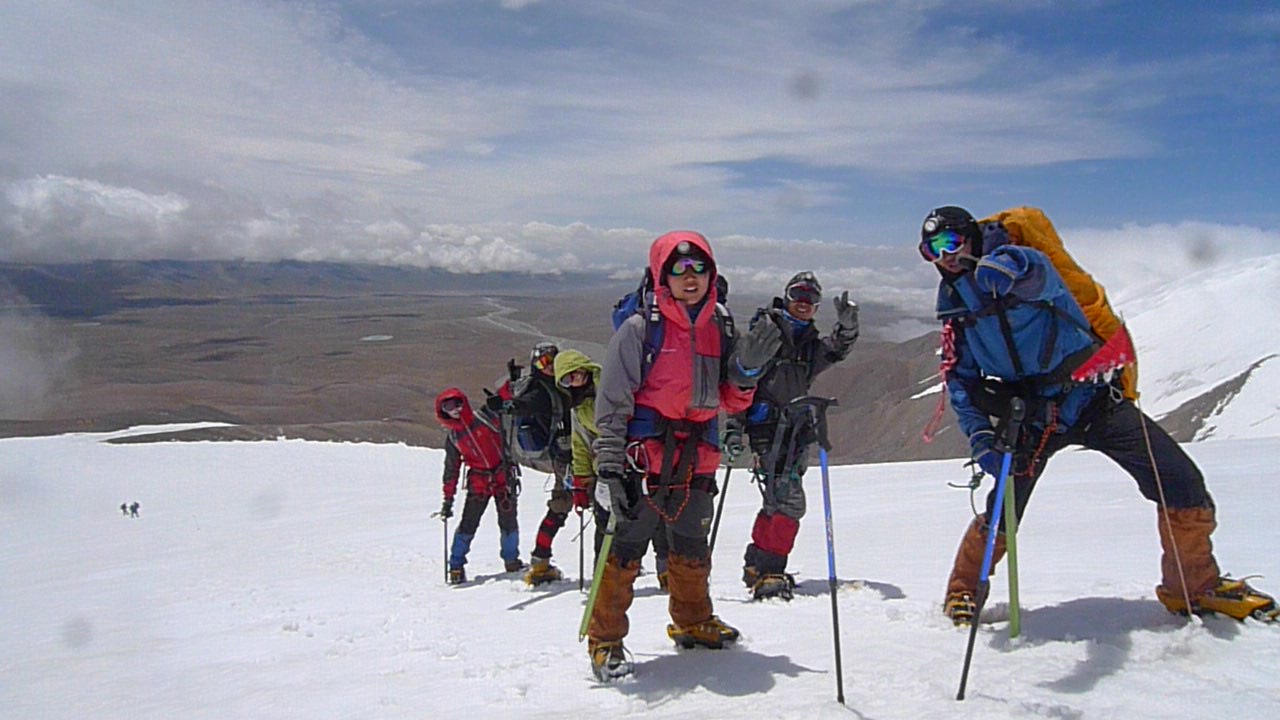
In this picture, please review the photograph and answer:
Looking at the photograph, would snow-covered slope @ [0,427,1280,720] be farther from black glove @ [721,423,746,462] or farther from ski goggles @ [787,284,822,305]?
ski goggles @ [787,284,822,305]

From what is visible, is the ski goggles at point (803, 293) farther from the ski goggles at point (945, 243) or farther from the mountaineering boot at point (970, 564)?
the mountaineering boot at point (970, 564)

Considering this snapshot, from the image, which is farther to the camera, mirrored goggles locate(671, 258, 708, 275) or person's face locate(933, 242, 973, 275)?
person's face locate(933, 242, 973, 275)

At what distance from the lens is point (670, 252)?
154 inches

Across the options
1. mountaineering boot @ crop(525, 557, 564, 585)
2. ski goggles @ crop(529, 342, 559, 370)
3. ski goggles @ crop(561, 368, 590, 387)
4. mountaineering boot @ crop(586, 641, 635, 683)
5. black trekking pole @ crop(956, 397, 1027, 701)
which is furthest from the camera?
mountaineering boot @ crop(525, 557, 564, 585)

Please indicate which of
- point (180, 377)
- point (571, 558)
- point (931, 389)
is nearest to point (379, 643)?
point (571, 558)

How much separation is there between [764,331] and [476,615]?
3.66 meters

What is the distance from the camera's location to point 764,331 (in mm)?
3971

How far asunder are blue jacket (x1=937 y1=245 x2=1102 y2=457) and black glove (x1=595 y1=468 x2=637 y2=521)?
1.65m

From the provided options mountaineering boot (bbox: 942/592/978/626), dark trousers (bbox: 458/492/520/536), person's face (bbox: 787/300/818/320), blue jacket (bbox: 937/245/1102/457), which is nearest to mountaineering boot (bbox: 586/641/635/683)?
mountaineering boot (bbox: 942/592/978/626)

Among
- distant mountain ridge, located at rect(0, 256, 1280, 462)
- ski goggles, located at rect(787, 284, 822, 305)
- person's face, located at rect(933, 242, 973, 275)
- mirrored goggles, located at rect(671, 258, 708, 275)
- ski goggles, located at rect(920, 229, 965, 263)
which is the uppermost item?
ski goggles, located at rect(920, 229, 965, 263)

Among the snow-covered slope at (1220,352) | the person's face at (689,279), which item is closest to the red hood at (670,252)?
the person's face at (689,279)

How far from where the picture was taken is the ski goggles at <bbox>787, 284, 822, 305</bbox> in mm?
5785

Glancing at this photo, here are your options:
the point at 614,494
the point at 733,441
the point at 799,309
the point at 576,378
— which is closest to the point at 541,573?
the point at 576,378

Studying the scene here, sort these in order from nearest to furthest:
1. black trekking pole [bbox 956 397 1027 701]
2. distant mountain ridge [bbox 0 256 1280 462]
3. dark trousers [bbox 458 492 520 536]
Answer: black trekking pole [bbox 956 397 1027 701], dark trousers [bbox 458 492 520 536], distant mountain ridge [bbox 0 256 1280 462]
